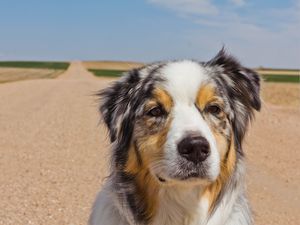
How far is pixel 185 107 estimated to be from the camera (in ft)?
19.0

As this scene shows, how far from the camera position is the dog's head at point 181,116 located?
18.0 ft

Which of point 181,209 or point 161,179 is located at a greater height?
point 161,179

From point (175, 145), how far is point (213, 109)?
0.66m

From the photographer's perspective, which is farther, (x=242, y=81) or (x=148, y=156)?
(x=242, y=81)

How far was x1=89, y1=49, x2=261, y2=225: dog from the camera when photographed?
5574mm

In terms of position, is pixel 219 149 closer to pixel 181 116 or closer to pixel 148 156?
pixel 181 116

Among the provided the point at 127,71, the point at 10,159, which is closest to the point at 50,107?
the point at 10,159

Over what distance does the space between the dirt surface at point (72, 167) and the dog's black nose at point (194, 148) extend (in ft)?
4.61

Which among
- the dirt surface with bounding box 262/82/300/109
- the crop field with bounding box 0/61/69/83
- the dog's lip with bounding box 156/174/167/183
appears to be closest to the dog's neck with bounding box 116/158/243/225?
the dog's lip with bounding box 156/174/167/183

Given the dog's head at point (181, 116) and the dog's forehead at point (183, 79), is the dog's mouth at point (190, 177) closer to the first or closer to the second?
the dog's head at point (181, 116)

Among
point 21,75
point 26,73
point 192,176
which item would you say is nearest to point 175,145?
point 192,176

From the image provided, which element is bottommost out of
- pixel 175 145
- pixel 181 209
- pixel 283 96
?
pixel 283 96

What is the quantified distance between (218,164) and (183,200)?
648 millimetres

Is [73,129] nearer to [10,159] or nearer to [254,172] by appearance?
[10,159]
